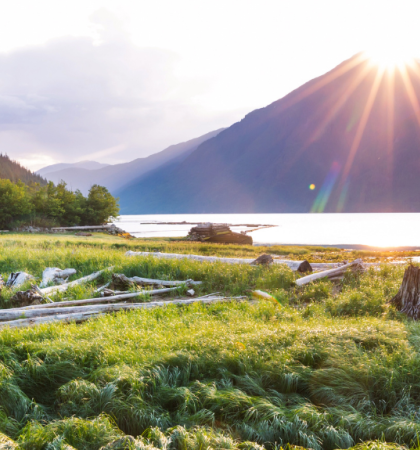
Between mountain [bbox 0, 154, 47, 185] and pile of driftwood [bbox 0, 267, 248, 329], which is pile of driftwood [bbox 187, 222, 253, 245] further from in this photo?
mountain [bbox 0, 154, 47, 185]

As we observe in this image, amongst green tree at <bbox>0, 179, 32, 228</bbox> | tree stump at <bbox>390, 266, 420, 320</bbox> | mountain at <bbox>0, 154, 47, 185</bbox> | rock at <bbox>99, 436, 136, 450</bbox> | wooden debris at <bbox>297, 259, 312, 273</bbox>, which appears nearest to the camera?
rock at <bbox>99, 436, 136, 450</bbox>

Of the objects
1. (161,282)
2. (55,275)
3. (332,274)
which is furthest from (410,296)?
(55,275)

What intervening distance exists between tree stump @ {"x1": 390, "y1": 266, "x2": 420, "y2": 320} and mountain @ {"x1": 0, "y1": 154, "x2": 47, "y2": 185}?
121 meters

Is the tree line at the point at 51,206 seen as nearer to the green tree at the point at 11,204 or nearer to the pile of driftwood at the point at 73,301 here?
the green tree at the point at 11,204

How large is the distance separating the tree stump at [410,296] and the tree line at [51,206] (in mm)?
48337

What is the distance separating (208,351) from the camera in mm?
5676

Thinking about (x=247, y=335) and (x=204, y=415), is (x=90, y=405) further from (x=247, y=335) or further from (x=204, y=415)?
(x=247, y=335)

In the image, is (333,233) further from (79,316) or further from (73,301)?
(79,316)

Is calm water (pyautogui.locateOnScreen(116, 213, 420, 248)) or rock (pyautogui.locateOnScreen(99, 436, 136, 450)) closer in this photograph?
rock (pyautogui.locateOnScreen(99, 436, 136, 450))

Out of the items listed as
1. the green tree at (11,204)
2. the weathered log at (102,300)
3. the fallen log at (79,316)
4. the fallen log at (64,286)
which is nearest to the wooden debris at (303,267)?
the fallen log at (79,316)

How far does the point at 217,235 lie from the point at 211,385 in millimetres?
40305

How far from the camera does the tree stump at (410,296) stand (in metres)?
7.74

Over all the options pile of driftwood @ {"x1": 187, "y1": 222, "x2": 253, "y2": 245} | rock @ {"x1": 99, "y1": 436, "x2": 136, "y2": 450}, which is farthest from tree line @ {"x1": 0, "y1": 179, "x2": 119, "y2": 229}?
rock @ {"x1": 99, "y1": 436, "x2": 136, "y2": 450}

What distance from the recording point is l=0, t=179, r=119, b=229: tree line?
45594 millimetres
